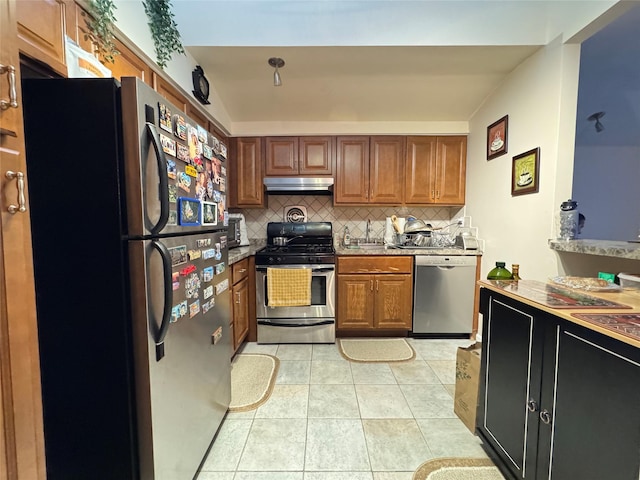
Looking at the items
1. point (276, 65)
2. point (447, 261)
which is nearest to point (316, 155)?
point (276, 65)

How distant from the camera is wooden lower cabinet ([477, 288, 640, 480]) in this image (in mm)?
743

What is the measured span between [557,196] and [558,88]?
2.27ft

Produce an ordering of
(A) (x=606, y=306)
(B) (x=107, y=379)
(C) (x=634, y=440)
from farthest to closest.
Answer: (A) (x=606, y=306)
(B) (x=107, y=379)
(C) (x=634, y=440)

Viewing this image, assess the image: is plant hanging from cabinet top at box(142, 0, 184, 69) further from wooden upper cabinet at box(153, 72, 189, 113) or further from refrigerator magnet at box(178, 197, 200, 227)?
refrigerator magnet at box(178, 197, 200, 227)

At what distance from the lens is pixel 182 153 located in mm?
1053

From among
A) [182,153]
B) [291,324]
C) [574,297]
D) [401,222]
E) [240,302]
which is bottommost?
[291,324]

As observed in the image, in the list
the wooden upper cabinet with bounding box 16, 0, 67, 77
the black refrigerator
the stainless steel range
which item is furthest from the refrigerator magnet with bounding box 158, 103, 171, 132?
the stainless steel range

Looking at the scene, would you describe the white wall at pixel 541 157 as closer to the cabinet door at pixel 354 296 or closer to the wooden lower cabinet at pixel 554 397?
the wooden lower cabinet at pixel 554 397

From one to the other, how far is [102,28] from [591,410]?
2.44 metres

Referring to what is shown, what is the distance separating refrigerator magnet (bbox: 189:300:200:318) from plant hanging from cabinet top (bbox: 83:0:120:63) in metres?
1.28

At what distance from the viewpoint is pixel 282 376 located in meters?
2.05

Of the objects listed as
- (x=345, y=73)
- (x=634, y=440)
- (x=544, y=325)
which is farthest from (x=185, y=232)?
(x=345, y=73)

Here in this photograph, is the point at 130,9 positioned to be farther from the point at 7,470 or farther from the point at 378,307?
the point at 378,307

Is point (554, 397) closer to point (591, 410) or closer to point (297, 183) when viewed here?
point (591, 410)
